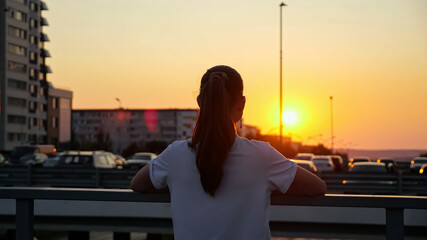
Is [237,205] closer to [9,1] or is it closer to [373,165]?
[373,165]

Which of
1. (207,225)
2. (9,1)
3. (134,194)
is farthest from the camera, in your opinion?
(9,1)

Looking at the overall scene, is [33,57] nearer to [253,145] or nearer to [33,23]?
[33,23]

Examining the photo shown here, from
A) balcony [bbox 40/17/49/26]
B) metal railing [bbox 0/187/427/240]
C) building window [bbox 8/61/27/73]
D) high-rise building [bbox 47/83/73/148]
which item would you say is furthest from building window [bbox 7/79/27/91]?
metal railing [bbox 0/187/427/240]

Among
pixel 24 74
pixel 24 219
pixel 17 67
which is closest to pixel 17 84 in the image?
pixel 24 74

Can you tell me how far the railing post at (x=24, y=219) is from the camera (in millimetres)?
3740

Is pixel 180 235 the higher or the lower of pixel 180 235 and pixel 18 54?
the lower

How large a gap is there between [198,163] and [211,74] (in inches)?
15.4

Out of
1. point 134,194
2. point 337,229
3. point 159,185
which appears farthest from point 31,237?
point 337,229

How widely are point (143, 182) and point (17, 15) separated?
114735mm

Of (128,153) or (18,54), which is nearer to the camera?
(18,54)

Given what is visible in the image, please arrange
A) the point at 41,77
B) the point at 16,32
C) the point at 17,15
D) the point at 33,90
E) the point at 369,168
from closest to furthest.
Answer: the point at 369,168
the point at 17,15
the point at 16,32
the point at 33,90
the point at 41,77

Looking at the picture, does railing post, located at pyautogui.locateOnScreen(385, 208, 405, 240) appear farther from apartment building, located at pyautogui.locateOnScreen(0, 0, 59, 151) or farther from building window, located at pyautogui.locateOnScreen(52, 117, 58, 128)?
building window, located at pyautogui.locateOnScreen(52, 117, 58, 128)

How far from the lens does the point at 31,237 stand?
3725 mm

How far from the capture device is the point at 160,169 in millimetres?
3027
